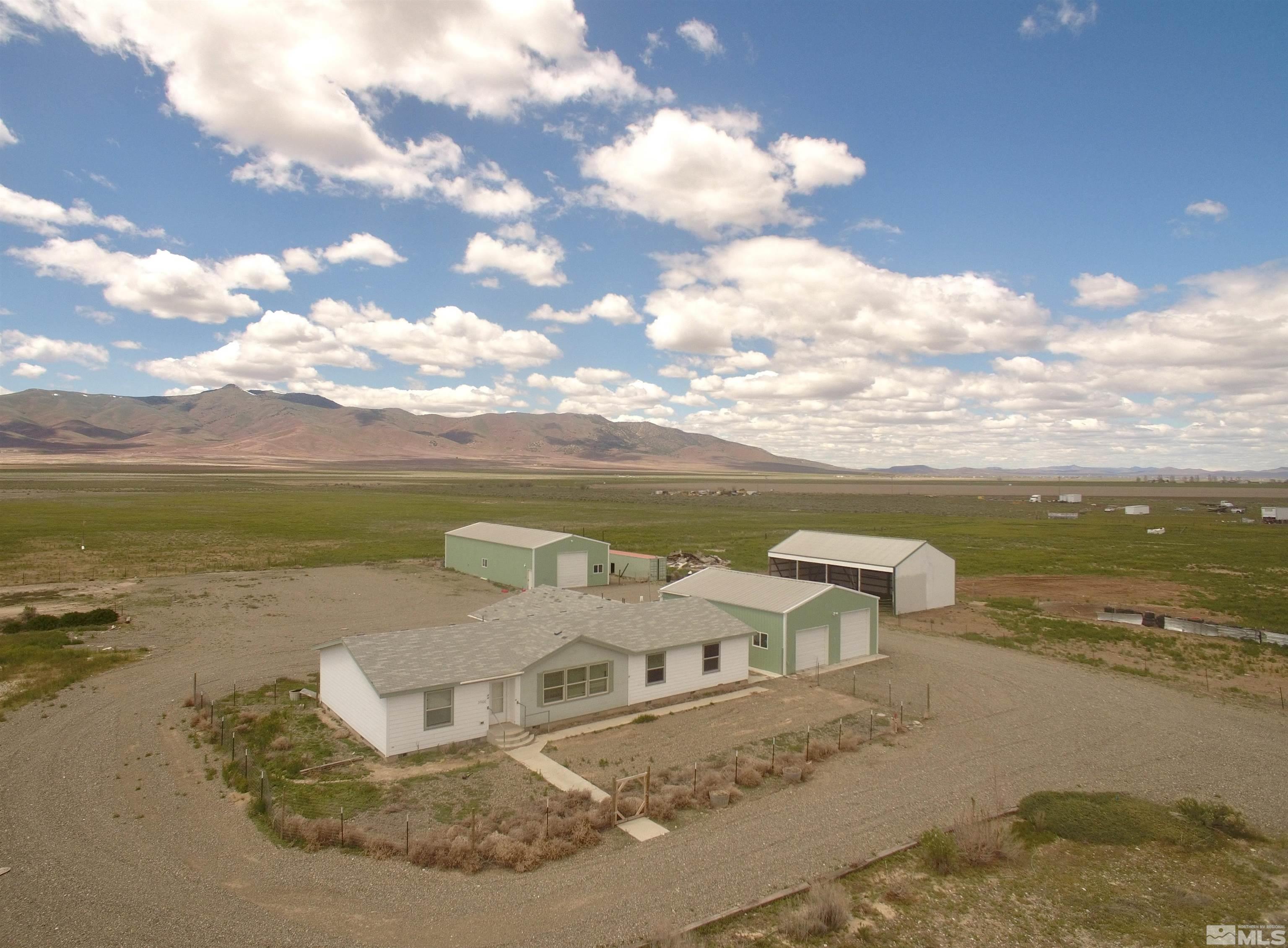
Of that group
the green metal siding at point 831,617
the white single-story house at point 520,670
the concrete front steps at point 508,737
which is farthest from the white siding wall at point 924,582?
the concrete front steps at point 508,737

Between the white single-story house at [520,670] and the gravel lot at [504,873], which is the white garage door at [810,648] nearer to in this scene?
the gravel lot at [504,873]

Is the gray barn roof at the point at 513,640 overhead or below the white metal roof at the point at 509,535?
below

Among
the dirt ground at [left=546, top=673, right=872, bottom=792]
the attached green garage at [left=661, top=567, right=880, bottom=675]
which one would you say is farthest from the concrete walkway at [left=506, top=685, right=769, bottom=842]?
the attached green garage at [left=661, top=567, right=880, bottom=675]

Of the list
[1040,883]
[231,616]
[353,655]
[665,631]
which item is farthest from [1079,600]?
[231,616]

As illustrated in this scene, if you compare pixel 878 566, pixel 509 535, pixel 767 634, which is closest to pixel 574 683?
pixel 767 634

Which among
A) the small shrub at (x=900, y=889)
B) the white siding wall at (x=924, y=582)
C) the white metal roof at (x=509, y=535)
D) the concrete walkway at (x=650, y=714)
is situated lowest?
the concrete walkway at (x=650, y=714)

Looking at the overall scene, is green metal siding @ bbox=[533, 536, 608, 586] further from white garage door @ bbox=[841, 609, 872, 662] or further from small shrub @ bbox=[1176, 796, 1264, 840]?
small shrub @ bbox=[1176, 796, 1264, 840]
